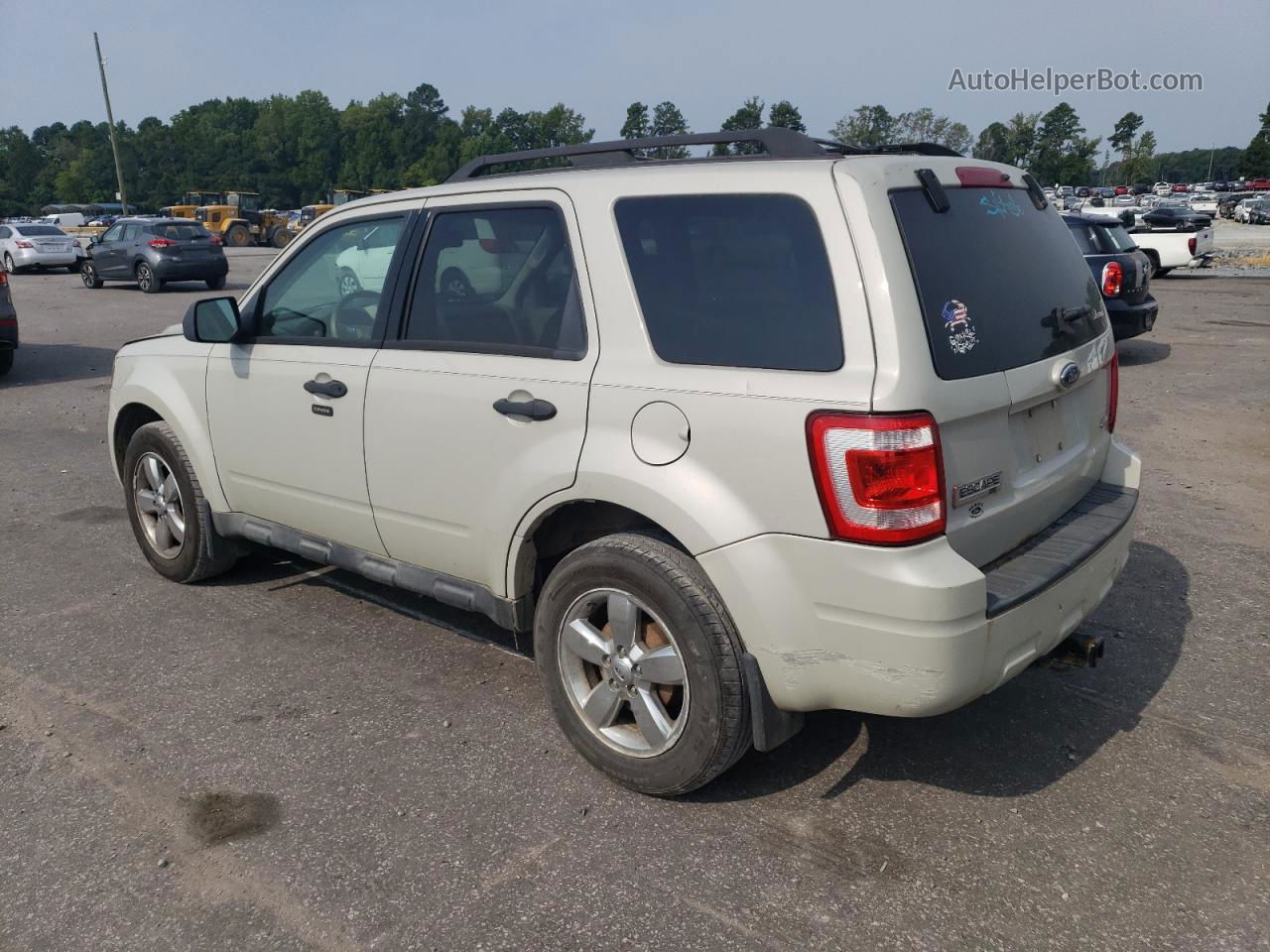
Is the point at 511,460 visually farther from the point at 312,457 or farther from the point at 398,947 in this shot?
the point at 398,947

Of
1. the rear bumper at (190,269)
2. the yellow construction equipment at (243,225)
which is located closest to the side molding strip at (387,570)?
the rear bumper at (190,269)

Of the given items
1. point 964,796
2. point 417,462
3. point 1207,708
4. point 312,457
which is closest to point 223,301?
point 312,457

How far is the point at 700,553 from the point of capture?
2.89 metres

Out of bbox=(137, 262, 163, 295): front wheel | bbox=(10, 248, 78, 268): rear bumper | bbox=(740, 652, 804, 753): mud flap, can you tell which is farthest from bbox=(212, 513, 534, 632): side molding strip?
bbox=(10, 248, 78, 268): rear bumper

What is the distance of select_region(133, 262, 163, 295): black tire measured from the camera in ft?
76.0

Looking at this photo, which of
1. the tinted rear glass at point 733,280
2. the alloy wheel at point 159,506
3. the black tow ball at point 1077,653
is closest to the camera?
the tinted rear glass at point 733,280

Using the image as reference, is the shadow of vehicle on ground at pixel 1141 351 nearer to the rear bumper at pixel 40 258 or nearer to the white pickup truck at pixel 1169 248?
the white pickup truck at pixel 1169 248

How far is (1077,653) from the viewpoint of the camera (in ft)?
10.7

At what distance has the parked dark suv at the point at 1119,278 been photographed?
37.2 feet

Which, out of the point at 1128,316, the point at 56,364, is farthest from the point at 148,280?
the point at 1128,316

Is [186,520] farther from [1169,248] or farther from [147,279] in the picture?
[1169,248]

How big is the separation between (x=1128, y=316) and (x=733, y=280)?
10.0 m

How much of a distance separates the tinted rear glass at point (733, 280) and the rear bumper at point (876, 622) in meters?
0.53

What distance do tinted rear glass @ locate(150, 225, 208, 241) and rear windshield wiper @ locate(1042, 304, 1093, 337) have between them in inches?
925
